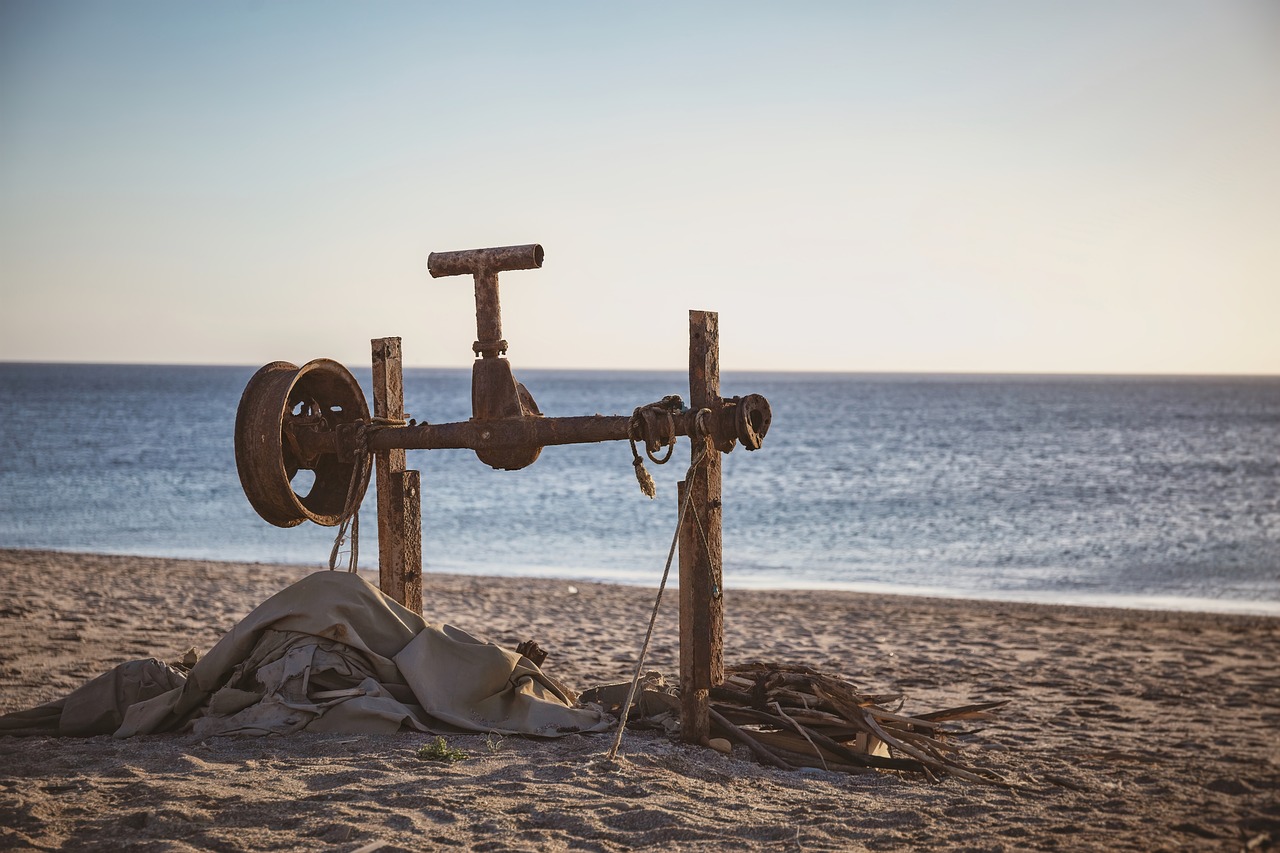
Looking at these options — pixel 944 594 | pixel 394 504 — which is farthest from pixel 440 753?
pixel 944 594

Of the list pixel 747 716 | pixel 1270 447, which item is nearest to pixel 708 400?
pixel 747 716

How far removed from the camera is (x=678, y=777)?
502 centimetres

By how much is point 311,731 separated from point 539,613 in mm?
6335

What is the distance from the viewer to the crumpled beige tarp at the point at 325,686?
18.0 feet

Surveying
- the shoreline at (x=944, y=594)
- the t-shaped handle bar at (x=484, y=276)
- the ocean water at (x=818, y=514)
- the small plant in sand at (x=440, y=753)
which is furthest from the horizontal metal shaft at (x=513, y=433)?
the ocean water at (x=818, y=514)

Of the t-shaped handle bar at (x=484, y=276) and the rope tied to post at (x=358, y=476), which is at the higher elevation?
the t-shaped handle bar at (x=484, y=276)

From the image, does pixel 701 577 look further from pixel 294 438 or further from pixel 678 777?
pixel 294 438

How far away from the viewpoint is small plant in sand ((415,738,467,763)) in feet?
16.5

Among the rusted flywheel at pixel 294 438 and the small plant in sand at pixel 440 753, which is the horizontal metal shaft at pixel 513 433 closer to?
the rusted flywheel at pixel 294 438

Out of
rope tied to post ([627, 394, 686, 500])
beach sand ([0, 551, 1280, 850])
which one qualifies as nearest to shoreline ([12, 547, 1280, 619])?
beach sand ([0, 551, 1280, 850])

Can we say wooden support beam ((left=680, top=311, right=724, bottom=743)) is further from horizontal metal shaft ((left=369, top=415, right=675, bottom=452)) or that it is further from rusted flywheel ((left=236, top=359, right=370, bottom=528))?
rusted flywheel ((left=236, top=359, right=370, bottom=528))

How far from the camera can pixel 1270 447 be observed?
165 ft

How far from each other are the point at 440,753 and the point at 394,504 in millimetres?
1897

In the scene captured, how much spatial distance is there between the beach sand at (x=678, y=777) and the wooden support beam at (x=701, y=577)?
260 mm
